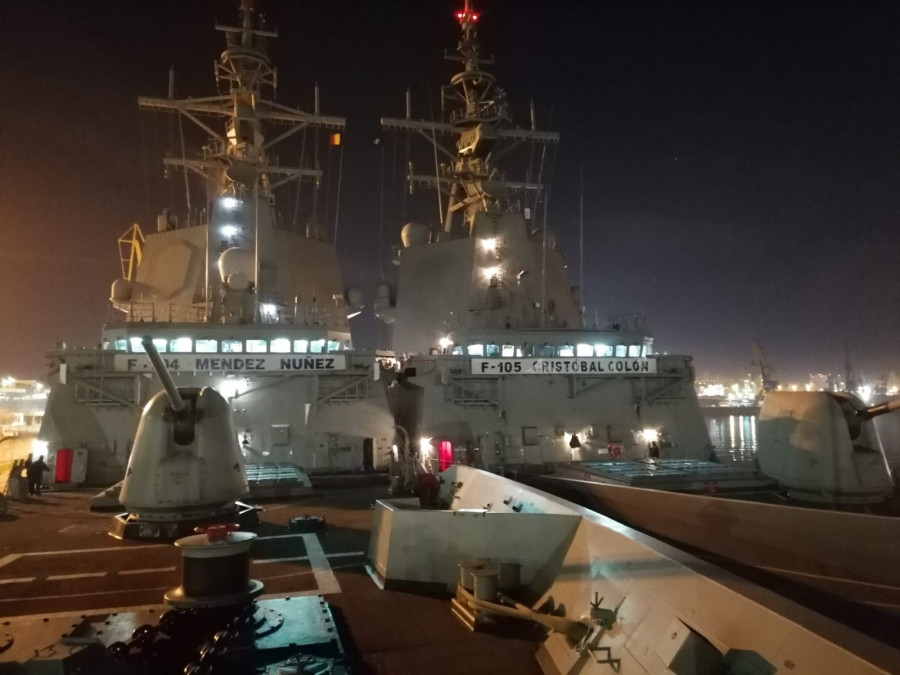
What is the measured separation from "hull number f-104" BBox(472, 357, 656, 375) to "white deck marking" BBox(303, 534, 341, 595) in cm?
1040

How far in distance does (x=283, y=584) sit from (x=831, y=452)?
9.94 m

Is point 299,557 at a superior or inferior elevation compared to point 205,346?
inferior

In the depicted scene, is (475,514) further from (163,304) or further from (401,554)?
(163,304)

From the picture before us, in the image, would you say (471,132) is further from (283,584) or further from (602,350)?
(283,584)

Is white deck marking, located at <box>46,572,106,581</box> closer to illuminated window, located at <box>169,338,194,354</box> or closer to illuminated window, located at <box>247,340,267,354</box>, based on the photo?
illuminated window, located at <box>169,338,194,354</box>

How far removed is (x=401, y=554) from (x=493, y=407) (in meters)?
12.5

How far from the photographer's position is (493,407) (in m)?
18.9

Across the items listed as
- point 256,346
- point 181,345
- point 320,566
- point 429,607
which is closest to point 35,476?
point 181,345

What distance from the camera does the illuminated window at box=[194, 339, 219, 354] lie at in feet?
57.7

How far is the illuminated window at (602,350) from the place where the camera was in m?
20.3

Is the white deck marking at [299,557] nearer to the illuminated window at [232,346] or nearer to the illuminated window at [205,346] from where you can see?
the illuminated window at [232,346]

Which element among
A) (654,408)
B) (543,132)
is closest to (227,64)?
(543,132)

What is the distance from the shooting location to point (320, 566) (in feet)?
24.8

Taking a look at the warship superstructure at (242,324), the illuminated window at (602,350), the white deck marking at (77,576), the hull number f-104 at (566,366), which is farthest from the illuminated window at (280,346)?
the white deck marking at (77,576)
